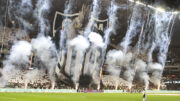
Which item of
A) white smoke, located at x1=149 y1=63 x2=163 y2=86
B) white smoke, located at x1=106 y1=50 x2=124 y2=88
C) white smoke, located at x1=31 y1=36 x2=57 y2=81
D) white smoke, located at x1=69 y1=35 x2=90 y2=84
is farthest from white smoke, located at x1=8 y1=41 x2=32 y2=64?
white smoke, located at x1=149 y1=63 x2=163 y2=86

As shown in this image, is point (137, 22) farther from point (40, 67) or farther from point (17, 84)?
point (17, 84)

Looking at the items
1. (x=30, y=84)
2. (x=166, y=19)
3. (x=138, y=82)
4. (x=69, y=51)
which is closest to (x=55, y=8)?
(x=69, y=51)

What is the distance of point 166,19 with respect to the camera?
59.6m

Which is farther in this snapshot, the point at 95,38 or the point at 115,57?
the point at 115,57

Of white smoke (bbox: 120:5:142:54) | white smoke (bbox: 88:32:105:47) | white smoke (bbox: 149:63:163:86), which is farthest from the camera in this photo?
white smoke (bbox: 149:63:163:86)

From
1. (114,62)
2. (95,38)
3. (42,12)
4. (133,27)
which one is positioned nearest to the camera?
(42,12)

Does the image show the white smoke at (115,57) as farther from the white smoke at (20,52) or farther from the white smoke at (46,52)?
the white smoke at (20,52)

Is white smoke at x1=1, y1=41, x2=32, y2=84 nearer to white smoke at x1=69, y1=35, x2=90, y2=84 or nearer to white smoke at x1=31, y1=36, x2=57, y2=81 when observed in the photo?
white smoke at x1=31, y1=36, x2=57, y2=81

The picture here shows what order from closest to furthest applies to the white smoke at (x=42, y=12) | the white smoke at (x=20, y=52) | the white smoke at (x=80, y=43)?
the white smoke at (x=42, y=12), the white smoke at (x=80, y=43), the white smoke at (x=20, y=52)

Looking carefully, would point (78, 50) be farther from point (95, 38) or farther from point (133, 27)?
point (133, 27)

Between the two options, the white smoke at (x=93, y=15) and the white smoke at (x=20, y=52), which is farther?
the white smoke at (x=20, y=52)

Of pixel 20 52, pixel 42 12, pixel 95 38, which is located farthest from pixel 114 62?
pixel 20 52

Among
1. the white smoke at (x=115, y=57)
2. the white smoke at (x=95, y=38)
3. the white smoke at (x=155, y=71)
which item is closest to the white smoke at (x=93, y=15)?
the white smoke at (x=95, y=38)

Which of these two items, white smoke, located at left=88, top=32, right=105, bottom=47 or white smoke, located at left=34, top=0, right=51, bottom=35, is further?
white smoke, located at left=88, top=32, right=105, bottom=47
